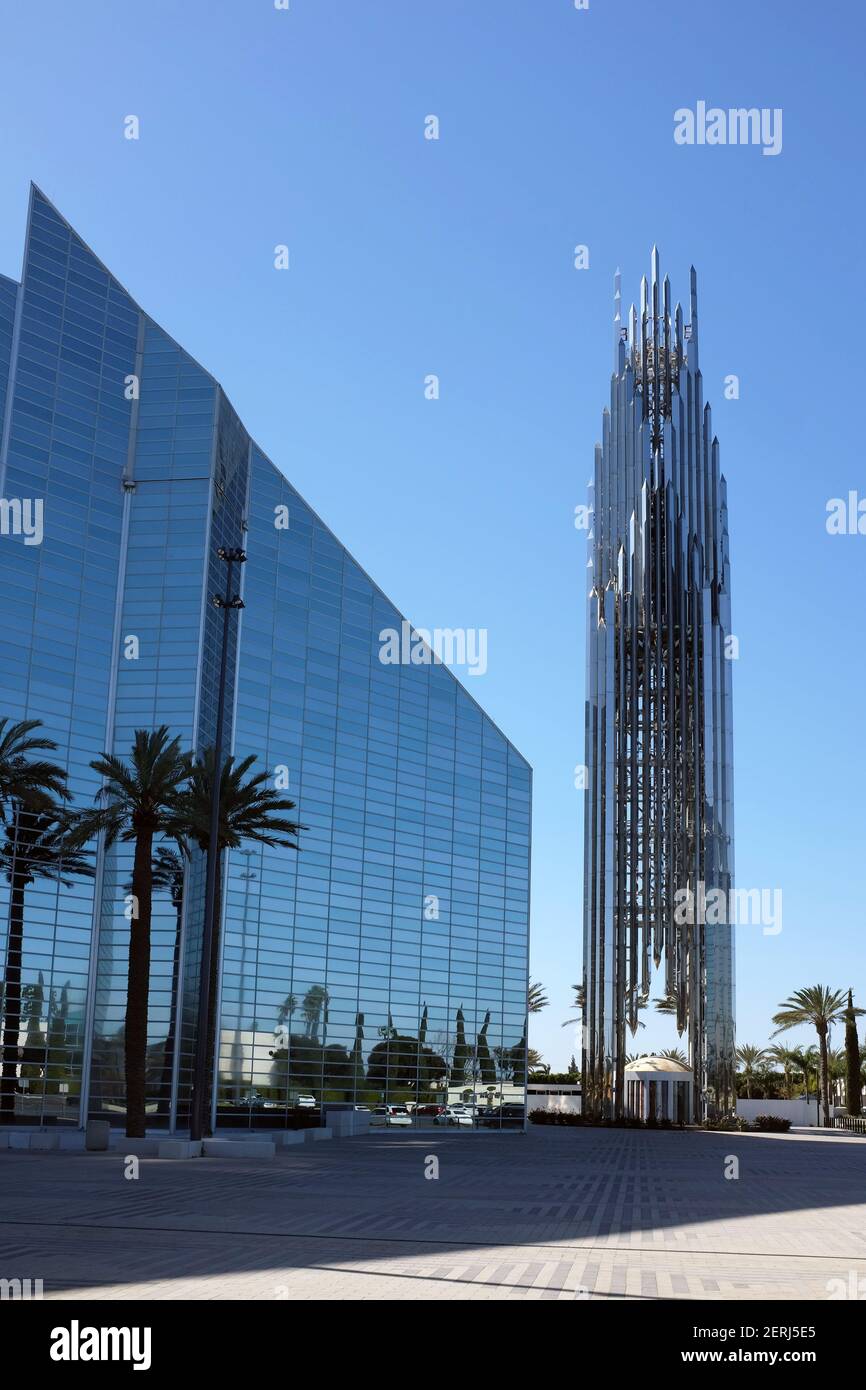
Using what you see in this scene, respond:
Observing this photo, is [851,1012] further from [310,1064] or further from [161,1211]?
[161,1211]

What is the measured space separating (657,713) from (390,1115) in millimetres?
23554

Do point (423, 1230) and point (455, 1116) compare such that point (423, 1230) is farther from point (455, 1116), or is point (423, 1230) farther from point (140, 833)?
point (455, 1116)

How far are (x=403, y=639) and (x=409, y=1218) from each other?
46.8m

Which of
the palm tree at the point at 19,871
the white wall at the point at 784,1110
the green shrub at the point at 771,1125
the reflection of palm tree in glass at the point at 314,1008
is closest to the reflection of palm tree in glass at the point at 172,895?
the palm tree at the point at 19,871

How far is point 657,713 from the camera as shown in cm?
6819

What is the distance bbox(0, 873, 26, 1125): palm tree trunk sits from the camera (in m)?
47.9

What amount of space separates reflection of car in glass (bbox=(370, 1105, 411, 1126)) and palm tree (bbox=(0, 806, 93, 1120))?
17.1m

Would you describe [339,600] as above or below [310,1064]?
above

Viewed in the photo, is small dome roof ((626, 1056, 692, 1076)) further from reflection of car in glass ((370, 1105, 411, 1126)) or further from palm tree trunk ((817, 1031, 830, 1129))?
palm tree trunk ((817, 1031, 830, 1129))

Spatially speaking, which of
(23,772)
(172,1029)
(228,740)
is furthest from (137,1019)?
(228,740)

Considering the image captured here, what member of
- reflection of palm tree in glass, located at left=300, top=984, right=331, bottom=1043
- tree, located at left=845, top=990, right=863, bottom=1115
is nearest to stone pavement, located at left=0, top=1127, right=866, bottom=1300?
reflection of palm tree in glass, located at left=300, top=984, right=331, bottom=1043

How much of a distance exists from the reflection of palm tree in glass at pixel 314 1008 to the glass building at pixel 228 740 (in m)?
0.12
